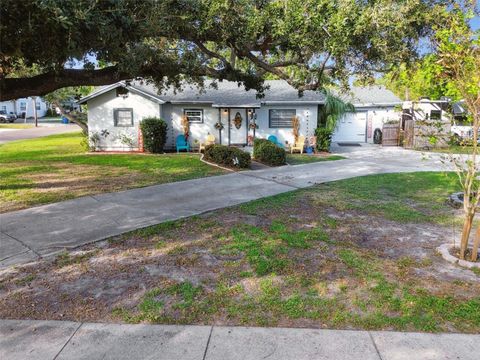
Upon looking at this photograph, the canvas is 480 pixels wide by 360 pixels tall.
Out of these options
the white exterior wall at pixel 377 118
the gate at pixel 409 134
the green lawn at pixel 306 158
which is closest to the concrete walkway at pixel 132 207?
the green lawn at pixel 306 158

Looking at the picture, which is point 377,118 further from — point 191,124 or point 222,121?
point 191,124

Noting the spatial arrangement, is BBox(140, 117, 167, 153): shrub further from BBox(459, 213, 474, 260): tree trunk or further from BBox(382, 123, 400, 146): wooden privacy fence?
BBox(459, 213, 474, 260): tree trunk

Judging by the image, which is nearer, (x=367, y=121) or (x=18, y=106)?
(x=367, y=121)

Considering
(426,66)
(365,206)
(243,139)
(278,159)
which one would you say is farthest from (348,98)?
(426,66)

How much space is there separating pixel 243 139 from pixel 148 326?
1620cm

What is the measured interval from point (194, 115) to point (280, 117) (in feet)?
14.3

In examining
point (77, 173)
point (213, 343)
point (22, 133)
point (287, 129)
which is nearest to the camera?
point (213, 343)

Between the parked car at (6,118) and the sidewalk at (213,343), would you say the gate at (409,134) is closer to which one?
the sidewalk at (213,343)

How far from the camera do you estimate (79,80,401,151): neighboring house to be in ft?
60.4

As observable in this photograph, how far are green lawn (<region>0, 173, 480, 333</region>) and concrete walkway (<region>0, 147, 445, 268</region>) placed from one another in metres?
0.49

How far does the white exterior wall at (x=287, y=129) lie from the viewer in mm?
19234

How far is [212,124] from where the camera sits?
63.0 feet

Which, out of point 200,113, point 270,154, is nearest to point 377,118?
point 200,113

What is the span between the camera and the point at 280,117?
19.5m
